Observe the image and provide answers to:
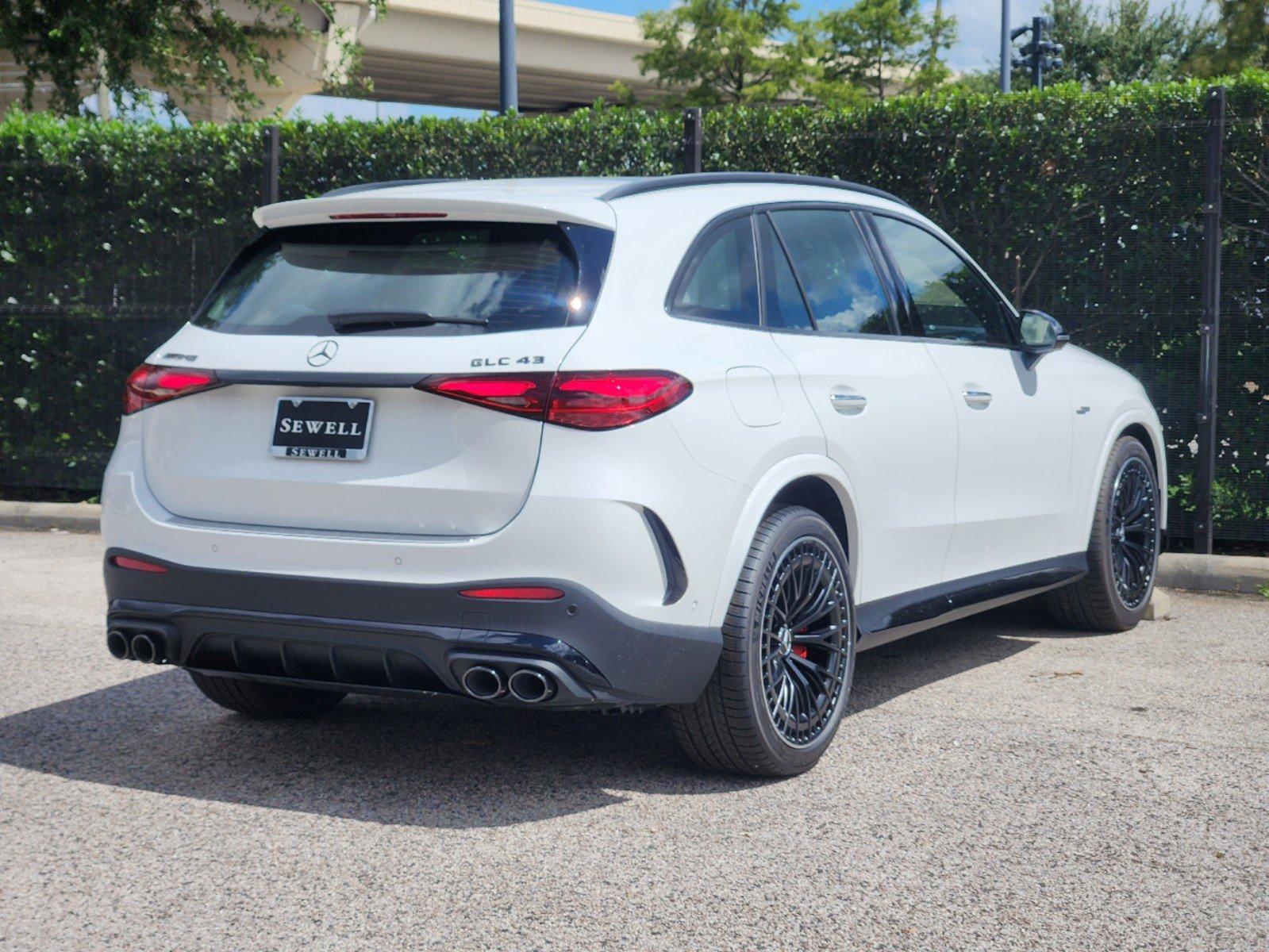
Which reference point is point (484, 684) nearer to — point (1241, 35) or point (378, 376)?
point (378, 376)

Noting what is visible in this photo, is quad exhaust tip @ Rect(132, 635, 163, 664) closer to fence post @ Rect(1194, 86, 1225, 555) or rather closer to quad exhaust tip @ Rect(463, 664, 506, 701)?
quad exhaust tip @ Rect(463, 664, 506, 701)

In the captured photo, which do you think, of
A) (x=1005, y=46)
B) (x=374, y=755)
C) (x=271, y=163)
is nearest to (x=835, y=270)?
(x=374, y=755)

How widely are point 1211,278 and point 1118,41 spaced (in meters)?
47.5

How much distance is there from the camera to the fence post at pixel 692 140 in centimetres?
991

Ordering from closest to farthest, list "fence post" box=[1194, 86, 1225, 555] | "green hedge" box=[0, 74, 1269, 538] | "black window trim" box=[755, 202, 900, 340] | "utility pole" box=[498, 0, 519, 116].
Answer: "black window trim" box=[755, 202, 900, 340] → "fence post" box=[1194, 86, 1225, 555] → "green hedge" box=[0, 74, 1269, 538] → "utility pole" box=[498, 0, 519, 116]

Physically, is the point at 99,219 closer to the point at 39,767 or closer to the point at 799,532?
the point at 39,767

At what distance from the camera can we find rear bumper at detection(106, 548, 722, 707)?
416 cm

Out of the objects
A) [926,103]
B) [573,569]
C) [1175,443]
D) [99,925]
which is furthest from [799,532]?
[926,103]

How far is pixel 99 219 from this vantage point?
11.5 m

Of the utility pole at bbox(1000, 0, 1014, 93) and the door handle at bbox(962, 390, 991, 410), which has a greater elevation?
the utility pole at bbox(1000, 0, 1014, 93)

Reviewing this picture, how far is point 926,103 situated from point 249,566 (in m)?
6.23

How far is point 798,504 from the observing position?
5074 mm

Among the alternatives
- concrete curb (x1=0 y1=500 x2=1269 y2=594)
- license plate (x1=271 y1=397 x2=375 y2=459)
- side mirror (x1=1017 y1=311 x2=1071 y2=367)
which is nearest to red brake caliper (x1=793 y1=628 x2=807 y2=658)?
license plate (x1=271 y1=397 x2=375 y2=459)

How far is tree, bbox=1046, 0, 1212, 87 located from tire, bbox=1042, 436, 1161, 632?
46365 mm
